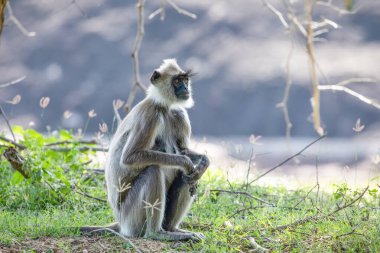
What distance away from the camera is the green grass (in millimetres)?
5789

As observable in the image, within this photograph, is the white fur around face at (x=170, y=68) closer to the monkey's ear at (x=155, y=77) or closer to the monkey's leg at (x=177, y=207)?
the monkey's ear at (x=155, y=77)

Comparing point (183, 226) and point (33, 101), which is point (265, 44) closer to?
point (33, 101)

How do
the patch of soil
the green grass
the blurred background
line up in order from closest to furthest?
the patch of soil
the green grass
the blurred background

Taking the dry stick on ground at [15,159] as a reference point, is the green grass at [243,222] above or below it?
below

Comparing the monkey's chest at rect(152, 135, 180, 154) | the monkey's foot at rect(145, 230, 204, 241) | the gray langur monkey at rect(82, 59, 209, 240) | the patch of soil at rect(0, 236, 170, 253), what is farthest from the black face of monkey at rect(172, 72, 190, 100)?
the patch of soil at rect(0, 236, 170, 253)

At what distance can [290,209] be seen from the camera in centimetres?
707

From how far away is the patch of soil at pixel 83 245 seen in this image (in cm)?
561

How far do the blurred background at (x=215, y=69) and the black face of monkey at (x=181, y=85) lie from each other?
4.12 m

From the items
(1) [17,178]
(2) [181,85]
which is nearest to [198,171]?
(2) [181,85]

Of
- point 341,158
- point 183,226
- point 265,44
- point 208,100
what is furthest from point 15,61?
point 183,226

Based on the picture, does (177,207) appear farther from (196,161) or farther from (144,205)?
(196,161)

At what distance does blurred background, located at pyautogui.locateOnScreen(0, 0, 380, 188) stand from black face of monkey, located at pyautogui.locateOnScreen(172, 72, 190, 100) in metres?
4.12

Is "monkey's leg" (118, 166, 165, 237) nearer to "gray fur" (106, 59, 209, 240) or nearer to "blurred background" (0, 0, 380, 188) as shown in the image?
"gray fur" (106, 59, 209, 240)

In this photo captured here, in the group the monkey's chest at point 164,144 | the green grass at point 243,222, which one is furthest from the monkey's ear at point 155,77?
the green grass at point 243,222
